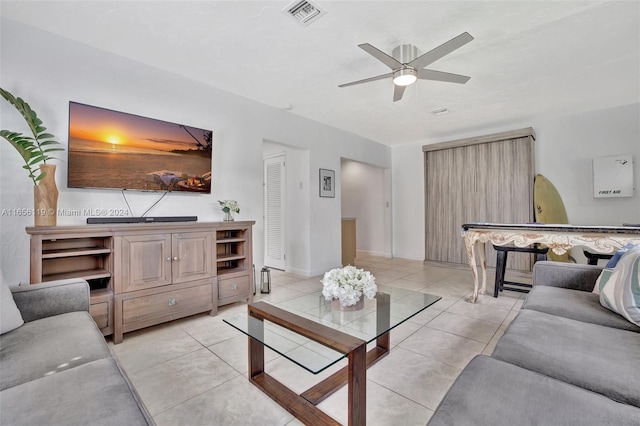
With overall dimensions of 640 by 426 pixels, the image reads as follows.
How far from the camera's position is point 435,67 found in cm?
294

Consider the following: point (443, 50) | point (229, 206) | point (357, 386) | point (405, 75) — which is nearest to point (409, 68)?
point (405, 75)

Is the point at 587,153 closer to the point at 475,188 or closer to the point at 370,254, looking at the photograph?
the point at 475,188

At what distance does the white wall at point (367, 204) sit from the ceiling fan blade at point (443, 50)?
396 centimetres

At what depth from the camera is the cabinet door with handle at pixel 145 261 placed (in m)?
2.32

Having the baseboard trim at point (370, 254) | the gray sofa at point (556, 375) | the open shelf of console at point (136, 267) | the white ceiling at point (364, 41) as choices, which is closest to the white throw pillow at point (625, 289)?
the gray sofa at point (556, 375)

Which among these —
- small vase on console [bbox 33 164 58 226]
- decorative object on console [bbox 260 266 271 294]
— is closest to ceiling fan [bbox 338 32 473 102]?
decorative object on console [bbox 260 266 271 294]

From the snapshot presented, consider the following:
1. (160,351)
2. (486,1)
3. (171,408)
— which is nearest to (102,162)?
(160,351)

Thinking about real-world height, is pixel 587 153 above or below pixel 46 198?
above

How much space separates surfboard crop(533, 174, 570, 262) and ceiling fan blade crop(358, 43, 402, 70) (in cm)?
343

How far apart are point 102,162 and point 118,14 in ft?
3.83

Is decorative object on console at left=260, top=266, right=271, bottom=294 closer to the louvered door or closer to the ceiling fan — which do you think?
the louvered door

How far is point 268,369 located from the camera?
189cm

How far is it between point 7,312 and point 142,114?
2.02 metres

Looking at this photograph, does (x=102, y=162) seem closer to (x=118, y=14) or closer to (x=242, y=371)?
(x=118, y=14)
